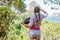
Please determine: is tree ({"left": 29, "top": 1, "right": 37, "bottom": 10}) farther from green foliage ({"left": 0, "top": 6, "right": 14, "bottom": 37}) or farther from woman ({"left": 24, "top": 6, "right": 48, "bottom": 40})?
green foliage ({"left": 0, "top": 6, "right": 14, "bottom": 37})

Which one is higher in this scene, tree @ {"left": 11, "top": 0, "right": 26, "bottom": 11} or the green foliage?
tree @ {"left": 11, "top": 0, "right": 26, "bottom": 11}

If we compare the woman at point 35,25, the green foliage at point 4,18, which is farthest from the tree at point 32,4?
the green foliage at point 4,18

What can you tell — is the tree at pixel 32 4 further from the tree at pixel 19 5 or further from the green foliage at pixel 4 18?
the green foliage at pixel 4 18

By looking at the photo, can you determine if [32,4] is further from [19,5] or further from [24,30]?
[24,30]

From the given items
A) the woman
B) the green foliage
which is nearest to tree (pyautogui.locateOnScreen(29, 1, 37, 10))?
the woman

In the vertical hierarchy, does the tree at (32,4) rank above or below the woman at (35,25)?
above

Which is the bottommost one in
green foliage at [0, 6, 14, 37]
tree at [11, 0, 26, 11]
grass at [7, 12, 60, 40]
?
grass at [7, 12, 60, 40]

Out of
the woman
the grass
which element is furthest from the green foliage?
the woman

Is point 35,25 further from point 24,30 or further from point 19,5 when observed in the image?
point 19,5

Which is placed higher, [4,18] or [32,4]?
[32,4]

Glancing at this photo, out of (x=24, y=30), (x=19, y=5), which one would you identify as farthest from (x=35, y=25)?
(x=19, y=5)

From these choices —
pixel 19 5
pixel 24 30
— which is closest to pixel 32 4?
pixel 19 5

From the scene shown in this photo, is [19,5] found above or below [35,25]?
above

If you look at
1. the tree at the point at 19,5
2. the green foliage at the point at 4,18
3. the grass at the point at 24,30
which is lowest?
the grass at the point at 24,30
